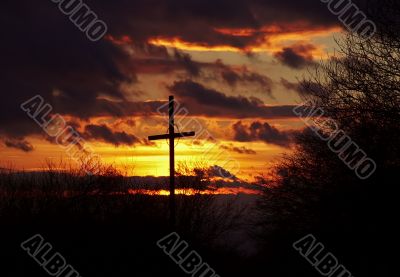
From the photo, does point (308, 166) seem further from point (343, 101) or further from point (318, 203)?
point (343, 101)

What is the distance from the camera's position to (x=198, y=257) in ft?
88.8

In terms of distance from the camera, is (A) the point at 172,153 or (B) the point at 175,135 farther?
(B) the point at 175,135

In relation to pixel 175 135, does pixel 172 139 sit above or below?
below

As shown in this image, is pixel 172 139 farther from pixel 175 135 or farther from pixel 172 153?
pixel 172 153

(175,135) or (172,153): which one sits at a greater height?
(175,135)

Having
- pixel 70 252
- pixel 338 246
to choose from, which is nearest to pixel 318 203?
pixel 338 246

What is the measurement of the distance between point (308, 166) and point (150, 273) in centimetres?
1466

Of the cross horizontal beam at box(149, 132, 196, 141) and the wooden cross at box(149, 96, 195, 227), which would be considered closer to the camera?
the cross horizontal beam at box(149, 132, 196, 141)

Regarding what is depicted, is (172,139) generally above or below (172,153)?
above

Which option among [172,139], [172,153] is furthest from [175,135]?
[172,153]

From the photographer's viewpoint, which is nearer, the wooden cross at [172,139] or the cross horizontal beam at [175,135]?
the cross horizontal beam at [175,135]

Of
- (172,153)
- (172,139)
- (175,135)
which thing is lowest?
(172,153)

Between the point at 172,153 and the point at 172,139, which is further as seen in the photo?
the point at 172,139

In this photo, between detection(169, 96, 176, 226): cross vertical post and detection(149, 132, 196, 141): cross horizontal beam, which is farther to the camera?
detection(169, 96, 176, 226): cross vertical post
